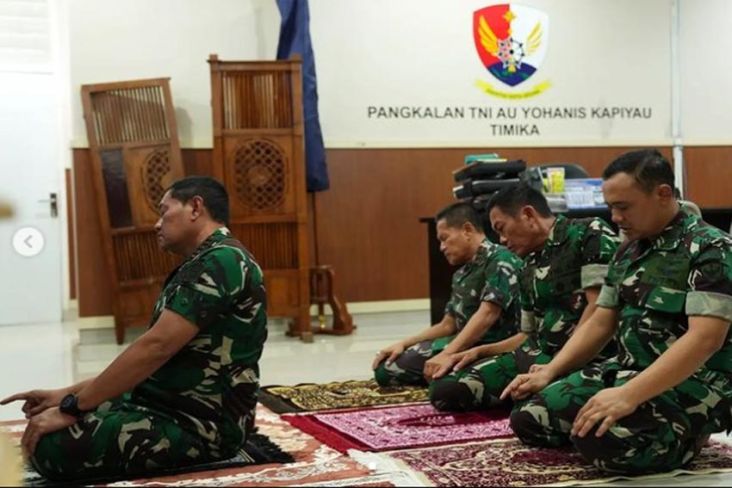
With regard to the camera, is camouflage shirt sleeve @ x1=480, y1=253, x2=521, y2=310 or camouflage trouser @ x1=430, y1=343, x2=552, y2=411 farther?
camouflage shirt sleeve @ x1=480, y1=253, x2=521, y2=310

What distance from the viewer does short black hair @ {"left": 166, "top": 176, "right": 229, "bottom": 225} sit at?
2.63 m

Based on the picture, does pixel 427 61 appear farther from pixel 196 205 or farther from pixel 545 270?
pixel 196 205

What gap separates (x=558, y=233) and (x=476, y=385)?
0.68 meters

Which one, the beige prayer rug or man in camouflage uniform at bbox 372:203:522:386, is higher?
man in camouflage uniform at bbox 372:203:522:386

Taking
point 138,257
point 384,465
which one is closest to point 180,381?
point 384,465

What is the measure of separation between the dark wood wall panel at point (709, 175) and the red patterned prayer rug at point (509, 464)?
16.4ft

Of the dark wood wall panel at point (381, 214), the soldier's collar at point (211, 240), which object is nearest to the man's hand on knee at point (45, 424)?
the soldier's collar at point (211, 240)

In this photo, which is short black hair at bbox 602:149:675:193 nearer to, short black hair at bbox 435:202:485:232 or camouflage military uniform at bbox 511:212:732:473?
camouflage military uniform at bbox 511:212:732:473

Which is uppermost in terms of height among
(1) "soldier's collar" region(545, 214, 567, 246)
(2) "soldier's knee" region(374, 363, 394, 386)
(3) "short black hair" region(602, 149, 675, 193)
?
(3) "short black hair" region(602, 149, 675, 193)

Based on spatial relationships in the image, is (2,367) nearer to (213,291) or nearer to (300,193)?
(300,193)

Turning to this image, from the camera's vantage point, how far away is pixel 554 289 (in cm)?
324

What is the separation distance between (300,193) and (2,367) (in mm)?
2128

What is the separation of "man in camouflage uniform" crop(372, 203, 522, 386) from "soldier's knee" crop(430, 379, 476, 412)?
0.38ft

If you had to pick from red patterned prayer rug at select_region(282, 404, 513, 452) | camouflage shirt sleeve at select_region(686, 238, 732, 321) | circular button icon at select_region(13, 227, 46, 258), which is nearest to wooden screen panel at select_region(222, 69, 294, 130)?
red patterned prayer rug at select_region(282, 404, 513, 452)
